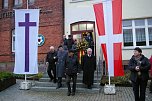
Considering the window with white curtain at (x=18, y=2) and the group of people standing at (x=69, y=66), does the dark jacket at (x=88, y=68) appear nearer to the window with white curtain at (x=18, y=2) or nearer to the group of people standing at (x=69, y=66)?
the group of people standing at (x=69, y=66)

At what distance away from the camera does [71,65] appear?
38.3 feet

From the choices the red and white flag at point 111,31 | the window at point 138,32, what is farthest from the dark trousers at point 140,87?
the window at point 138,32

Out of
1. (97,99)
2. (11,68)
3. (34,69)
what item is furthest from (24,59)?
(11,68)

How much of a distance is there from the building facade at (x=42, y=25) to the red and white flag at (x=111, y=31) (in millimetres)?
7235

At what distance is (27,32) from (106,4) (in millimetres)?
4098

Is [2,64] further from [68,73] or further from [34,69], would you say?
[68,73]

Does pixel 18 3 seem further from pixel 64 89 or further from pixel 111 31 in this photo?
pixel 111 31

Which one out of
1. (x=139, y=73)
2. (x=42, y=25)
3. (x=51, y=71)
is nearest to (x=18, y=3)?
(x=42, y=25)

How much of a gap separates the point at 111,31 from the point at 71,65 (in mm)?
2293

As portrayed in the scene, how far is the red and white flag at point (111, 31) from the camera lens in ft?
38.8

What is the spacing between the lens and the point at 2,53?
856 inches

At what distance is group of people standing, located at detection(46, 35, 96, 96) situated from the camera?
11719 mm

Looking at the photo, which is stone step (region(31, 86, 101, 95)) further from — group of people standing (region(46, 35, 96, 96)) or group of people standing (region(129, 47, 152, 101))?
group of people standing (region(129, 47, 152, 101))

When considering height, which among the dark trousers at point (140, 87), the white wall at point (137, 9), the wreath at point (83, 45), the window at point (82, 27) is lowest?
the dark trousers at point (140, 87)
